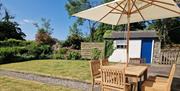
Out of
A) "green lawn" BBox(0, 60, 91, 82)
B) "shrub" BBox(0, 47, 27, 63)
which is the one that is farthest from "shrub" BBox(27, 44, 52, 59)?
"green lawn" BBox(0, 60, 91, 82)

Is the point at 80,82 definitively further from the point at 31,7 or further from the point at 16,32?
the point at 16,32

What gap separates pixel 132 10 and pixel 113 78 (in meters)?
2.87

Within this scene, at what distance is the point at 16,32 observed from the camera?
3853cm

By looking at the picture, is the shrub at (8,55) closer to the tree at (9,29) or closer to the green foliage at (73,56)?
the green foliage at (73,56)

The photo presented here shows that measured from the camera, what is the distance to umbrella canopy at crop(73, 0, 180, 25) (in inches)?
239

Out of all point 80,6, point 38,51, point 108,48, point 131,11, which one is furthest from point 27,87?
point 80,6

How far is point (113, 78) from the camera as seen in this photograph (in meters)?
5.07

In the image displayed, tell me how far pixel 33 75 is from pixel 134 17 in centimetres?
611

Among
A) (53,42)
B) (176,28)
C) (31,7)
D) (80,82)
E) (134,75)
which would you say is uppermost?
(31,7)

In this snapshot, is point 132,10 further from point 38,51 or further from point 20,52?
point 38,51

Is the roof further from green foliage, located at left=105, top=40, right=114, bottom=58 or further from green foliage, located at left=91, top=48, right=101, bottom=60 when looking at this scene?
green foliage, located at left=91, top=48, right=101, bottom=60

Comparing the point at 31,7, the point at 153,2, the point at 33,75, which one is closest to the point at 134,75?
the point at 153,2

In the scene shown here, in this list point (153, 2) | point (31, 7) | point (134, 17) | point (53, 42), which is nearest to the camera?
point (153, 2)

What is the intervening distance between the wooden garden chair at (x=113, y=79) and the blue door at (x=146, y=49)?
1430 cm
